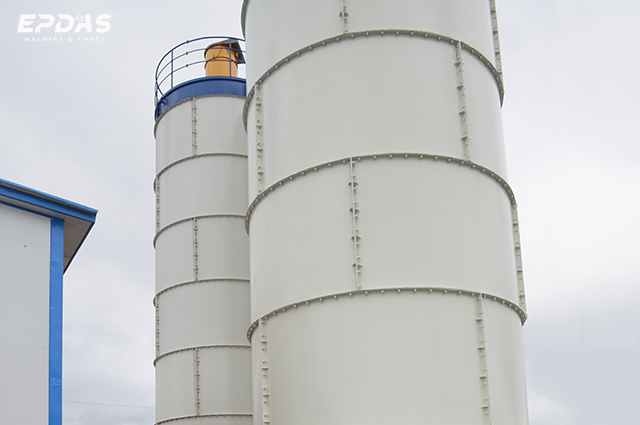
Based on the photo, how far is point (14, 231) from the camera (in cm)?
993

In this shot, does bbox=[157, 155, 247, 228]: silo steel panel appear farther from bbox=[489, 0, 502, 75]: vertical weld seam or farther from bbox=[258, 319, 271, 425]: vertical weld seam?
bbox=[489, 0, 502, 75]: vertical weld seam

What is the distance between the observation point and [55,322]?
9.91 m

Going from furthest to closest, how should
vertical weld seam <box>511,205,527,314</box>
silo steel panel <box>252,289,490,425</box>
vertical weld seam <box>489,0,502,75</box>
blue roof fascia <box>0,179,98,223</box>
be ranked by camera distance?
vertical weld seam <box>489,0,502,75</box>
vertical weld seam <box>511,205,527,314</box>
blue roof fascia <box>0,179,98,223</box>
silo steel panel <box>252,289,490,425</box>

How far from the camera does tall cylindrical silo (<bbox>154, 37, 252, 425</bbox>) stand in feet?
58.8

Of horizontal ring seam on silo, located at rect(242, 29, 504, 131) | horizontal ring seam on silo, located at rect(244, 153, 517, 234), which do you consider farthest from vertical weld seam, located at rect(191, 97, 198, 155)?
horizontal ring seam on silo, located at rect(244, 153, 517, 234)

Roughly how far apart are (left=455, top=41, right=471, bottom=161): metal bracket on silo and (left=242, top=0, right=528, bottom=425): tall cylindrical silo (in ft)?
0.07

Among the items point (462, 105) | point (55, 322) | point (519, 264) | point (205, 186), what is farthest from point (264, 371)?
point (205, 186)

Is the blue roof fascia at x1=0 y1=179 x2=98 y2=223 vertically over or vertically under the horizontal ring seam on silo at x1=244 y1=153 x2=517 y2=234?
under

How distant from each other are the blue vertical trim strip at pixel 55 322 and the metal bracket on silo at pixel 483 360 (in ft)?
18.6

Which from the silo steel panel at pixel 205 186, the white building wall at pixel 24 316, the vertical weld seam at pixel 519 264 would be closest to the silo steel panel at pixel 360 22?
the vertical weld seam at pixel 519 264

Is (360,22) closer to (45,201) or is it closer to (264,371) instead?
(45,201)

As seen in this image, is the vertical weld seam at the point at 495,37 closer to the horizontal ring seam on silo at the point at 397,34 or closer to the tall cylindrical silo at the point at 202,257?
the horizontal ring seam on silo at the point at 397,34

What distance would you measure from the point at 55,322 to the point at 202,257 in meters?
8.96

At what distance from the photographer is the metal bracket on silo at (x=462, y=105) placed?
35.2 ft
